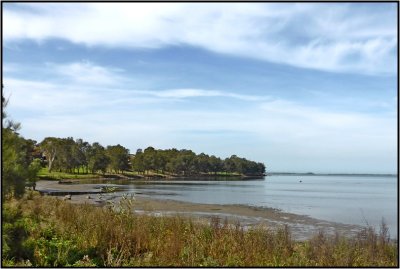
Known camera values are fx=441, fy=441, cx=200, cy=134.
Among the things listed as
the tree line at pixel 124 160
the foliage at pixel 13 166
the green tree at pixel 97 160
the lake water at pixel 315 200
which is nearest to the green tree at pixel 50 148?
the tree line at pixel 124 160

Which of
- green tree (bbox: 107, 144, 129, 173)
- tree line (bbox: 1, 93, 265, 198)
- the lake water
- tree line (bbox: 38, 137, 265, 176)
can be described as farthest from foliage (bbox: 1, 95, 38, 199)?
green tree (bbox: 107, 144, 129, 173)

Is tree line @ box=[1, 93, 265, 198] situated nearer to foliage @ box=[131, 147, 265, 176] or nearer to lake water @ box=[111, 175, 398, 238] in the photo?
foliage @ box=[131, 147, 265, 176]

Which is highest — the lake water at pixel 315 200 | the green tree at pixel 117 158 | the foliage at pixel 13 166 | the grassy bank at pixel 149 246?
the green tree at pixel 117 158

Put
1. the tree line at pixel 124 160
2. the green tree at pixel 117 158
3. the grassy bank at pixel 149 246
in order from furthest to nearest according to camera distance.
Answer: the green tree at pixel 117 158
the tree line at pixel 124 160
the grassy bank at pixel 149 246

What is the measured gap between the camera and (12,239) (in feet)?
25.6

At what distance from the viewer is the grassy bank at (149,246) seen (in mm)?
8133

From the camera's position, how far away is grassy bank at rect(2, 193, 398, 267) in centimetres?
813

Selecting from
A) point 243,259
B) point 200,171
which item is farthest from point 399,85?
point 200,171

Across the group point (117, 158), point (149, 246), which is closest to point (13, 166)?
point (149, 246)

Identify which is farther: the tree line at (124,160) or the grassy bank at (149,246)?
the tree line at (124,160)

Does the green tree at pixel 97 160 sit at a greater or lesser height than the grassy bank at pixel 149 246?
greater

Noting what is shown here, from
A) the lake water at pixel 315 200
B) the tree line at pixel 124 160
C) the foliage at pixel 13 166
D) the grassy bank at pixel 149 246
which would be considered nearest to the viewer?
the foliage at pixel 13 166

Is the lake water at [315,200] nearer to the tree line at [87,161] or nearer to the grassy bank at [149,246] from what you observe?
the grassy bank at [149,246]

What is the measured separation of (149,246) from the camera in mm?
Result: 9742
